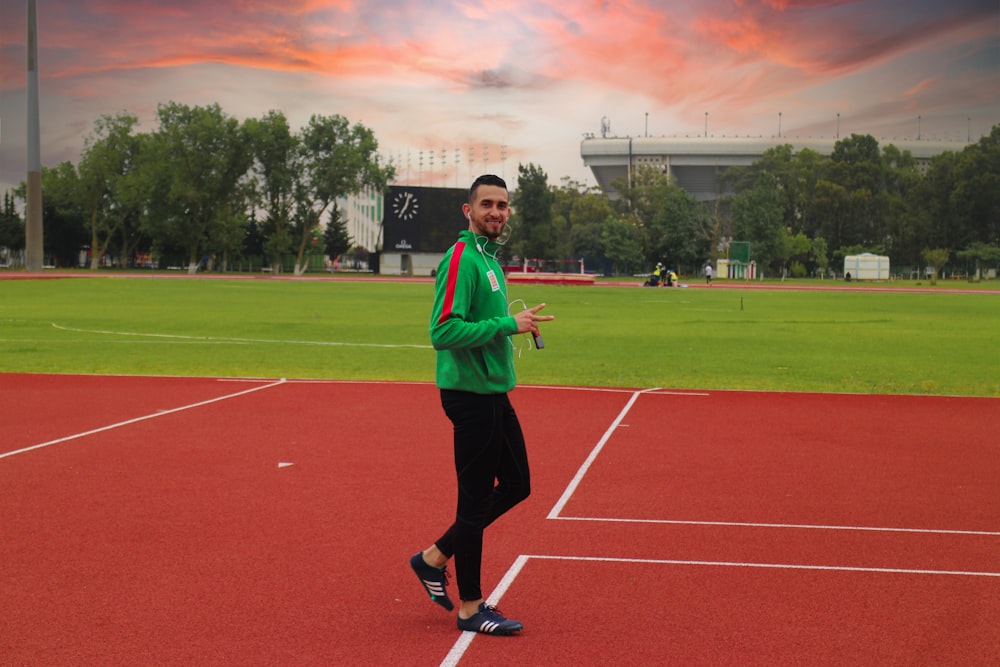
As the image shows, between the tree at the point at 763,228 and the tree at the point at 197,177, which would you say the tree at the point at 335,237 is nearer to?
the tree at the point at 197,177

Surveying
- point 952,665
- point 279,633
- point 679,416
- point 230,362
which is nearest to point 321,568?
point 279,633

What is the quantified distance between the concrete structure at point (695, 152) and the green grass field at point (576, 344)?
466 feet

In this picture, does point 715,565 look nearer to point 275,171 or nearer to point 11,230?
point 275,171

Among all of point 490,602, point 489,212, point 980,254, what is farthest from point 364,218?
point 489,212

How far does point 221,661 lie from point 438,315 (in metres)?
1.84

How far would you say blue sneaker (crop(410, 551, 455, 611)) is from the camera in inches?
220

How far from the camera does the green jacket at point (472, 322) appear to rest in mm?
5031

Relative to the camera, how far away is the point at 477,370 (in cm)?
518

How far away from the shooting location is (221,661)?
489 cm

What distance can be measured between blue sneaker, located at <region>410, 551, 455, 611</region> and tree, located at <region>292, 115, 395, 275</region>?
4236 inches

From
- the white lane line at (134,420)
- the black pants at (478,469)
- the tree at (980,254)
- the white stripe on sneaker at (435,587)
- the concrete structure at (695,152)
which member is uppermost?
the concrete structure at (695,152)

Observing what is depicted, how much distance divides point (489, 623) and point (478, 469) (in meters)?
0.75

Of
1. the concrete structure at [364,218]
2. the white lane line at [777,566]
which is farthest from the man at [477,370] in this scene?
the concrete structure at [364,218]

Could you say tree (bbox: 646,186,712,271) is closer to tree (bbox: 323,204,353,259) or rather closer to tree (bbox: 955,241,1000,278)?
tree (bbox: 955,241,1000,278)
